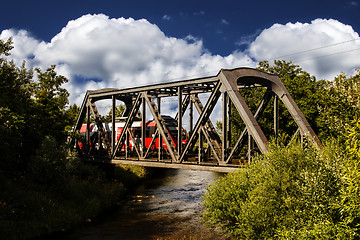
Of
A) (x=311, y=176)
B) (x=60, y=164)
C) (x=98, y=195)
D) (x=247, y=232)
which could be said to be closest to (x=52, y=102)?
(x=60, y=164)

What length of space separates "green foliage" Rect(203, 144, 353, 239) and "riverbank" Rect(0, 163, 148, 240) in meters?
11.4

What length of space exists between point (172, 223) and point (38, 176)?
11786mm

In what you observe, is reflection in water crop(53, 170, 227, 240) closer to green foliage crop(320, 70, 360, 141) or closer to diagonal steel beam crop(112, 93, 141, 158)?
diagonal steel beam crop(112, 93, 141, 158)

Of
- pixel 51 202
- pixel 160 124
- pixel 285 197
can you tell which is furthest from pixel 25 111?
pixel 285 197

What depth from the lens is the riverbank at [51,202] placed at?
1986 cm

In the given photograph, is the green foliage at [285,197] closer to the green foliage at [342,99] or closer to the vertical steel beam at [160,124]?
the green foliage at [342,99]

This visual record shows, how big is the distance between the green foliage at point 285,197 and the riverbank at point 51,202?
37.4ft

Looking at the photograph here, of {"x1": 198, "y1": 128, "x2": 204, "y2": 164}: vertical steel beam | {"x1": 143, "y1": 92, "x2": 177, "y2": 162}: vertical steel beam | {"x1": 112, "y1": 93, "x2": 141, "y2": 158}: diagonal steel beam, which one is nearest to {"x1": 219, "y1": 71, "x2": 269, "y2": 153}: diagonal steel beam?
{"x1": 198, "y1": 128, "x2": 204, "y2": 164}: vertical steel beam

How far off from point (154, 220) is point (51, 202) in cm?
829

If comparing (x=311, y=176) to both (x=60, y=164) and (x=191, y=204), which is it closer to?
(x=191, y=204)

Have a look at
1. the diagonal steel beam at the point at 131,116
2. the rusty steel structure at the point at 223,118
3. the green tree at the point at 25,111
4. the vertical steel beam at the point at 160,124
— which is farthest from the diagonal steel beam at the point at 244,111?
the green tree at the point at 25,111

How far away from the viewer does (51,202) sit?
23.7 meters

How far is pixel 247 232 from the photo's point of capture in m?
15.2

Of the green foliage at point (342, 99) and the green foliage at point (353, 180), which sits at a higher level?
the green foliage at point (342, 99)
